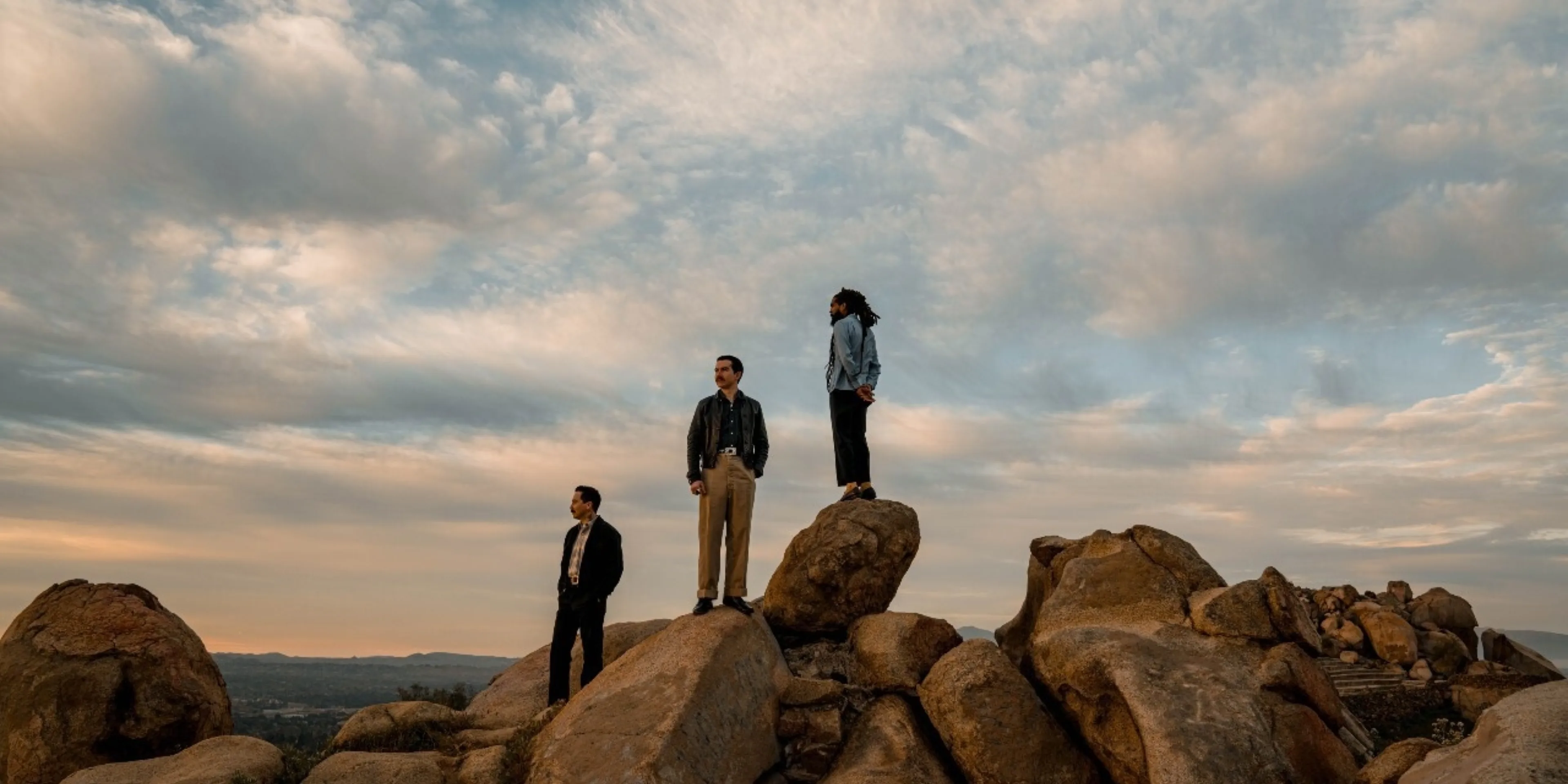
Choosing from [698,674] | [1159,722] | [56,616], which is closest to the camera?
[1159,722]

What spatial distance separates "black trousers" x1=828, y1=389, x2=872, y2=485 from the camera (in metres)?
17.9

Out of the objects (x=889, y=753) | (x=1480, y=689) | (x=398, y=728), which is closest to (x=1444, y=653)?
(x=1480, y=689)

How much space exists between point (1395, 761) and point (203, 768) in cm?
1480

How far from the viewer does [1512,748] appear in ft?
32.4

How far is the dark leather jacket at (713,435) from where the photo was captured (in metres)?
15.2

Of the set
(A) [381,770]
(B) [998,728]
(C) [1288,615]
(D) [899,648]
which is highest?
(C) [1288,615]

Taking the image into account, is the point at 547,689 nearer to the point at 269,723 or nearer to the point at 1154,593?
the point at 1154,593

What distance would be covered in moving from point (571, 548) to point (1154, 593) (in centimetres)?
892

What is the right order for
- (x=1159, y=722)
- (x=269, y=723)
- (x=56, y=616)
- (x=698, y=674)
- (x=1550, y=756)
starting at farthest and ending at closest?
(x=269, y=723)
(x=56, y=616)
(x=698, y=674)
(x=1159, y=722)
(x=1550, y=756)

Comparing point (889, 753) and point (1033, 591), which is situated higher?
point (1033, 591)

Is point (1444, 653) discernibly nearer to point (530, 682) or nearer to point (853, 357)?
point (853, 357)

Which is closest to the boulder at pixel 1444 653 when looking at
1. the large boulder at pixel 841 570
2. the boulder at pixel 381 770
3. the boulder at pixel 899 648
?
the large boulder at pixel 841 570

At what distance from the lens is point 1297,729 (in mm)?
13414

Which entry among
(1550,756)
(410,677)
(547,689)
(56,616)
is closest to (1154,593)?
(1550,756)
